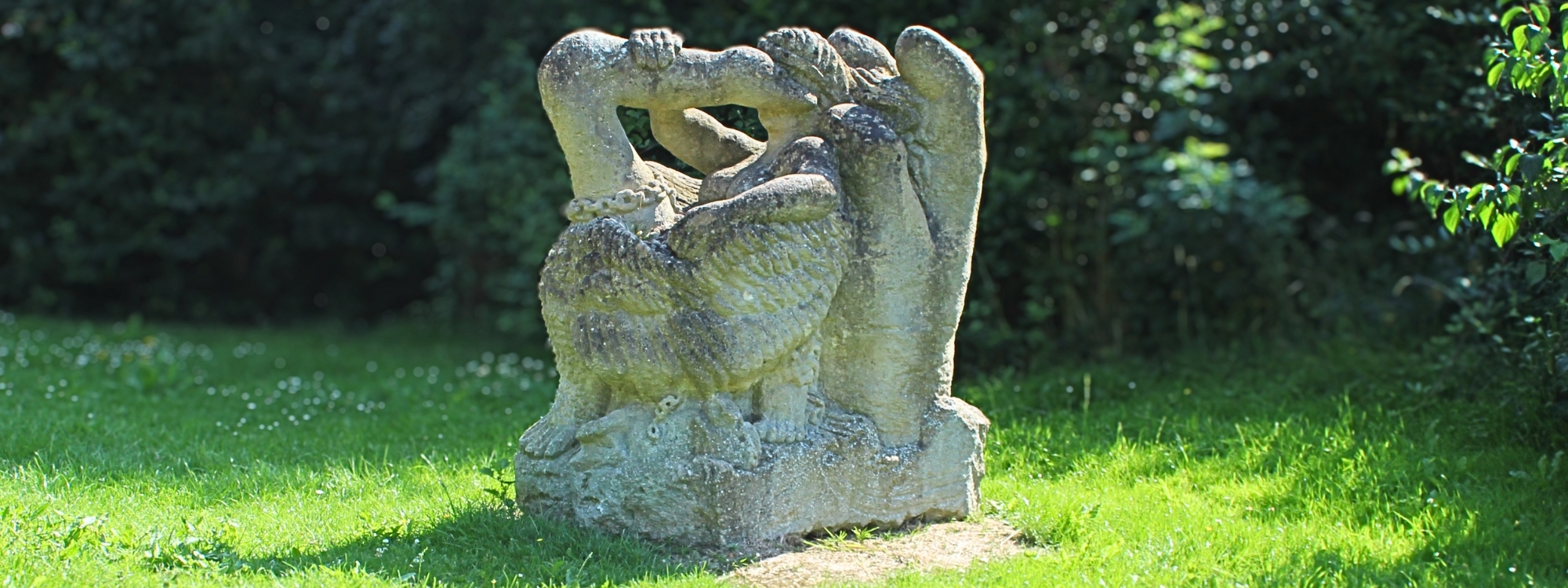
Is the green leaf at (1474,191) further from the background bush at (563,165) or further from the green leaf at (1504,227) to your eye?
the background bush at (563,165)

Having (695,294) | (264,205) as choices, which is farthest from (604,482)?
(264,205)

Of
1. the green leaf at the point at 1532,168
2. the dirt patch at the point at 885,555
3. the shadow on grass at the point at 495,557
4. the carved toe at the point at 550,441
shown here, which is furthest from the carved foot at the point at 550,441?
the green leaf at the point at 1532,168

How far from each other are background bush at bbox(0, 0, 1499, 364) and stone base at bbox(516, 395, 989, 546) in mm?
1052

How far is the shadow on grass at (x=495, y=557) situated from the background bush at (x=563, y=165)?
4.28 ft

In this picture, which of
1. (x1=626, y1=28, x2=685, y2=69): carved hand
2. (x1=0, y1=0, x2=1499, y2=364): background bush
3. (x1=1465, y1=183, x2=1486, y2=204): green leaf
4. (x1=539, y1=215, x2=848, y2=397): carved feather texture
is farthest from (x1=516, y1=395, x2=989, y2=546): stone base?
(x1=1465, y1=183, x2=1486, y2=204): green leaf

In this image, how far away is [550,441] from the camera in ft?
13.2

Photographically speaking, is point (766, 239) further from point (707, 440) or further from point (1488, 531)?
point (1488, 531)

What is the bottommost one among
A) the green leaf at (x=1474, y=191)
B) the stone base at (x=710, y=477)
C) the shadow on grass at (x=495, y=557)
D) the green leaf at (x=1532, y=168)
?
the shadow on grass at (x=495, y=557)

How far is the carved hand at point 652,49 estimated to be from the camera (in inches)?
155

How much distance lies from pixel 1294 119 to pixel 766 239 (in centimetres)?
471

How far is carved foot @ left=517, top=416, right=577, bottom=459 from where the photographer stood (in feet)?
13.2

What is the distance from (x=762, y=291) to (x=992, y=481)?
1390 mm

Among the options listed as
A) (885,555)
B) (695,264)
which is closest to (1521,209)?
(885,555)

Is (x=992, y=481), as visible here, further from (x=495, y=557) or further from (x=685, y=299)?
(x=495, y=557)
